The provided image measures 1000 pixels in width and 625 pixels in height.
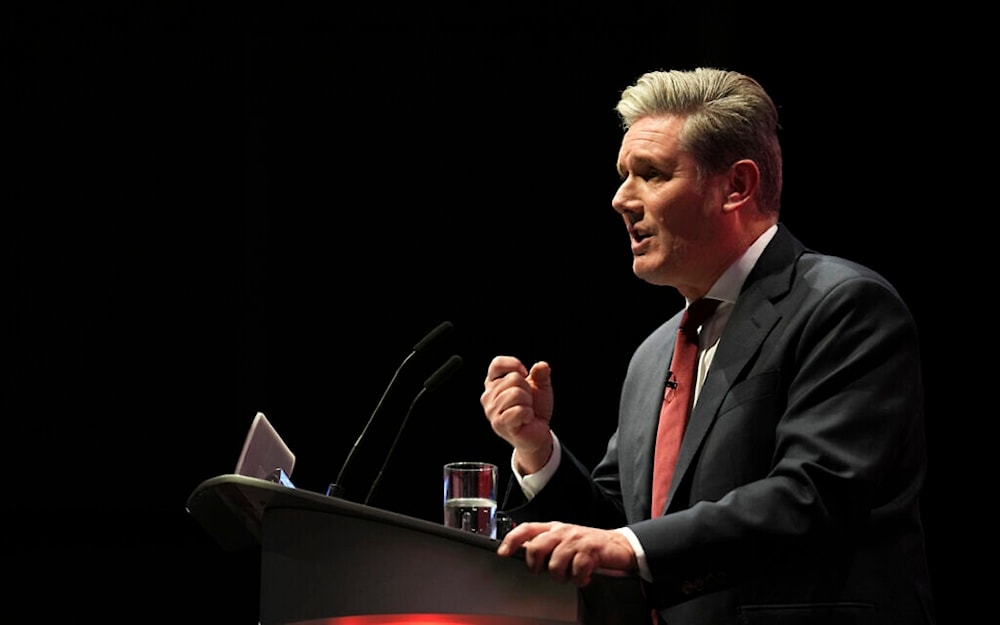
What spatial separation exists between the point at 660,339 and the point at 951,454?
1.47 meters

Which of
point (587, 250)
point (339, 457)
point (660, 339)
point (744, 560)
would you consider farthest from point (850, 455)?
point (339, 457)

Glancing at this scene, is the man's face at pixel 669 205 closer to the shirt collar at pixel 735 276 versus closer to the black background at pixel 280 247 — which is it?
the shirt collar at pixel 735 276

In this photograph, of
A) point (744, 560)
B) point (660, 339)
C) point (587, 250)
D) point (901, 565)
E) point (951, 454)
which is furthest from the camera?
point (587, 250)

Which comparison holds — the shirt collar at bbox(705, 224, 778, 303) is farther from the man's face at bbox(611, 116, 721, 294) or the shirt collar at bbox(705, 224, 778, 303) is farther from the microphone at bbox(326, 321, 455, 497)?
the microphone at bbox(326, 321, 455, 497)

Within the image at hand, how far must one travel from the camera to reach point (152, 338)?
15.1ft

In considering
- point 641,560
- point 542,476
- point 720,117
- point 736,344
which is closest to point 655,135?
point 720,117

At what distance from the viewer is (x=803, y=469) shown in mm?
1697

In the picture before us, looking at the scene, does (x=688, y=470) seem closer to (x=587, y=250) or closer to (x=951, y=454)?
(x=951, y=454)

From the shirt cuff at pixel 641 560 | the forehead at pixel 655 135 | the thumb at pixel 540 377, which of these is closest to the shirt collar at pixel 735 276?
the forehead at pixel 655 135

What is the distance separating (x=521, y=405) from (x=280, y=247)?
2609 millimetres

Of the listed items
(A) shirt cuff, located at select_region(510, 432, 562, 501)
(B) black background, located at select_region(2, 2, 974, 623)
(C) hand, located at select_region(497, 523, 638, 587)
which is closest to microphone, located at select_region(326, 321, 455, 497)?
(A) shirt cuff, located at select_region(510, 432, 562, 501)

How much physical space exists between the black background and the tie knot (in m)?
2.08

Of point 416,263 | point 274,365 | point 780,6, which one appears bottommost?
point 274,365

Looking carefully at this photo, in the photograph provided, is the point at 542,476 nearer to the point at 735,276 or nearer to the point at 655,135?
→ the point at 735,276
